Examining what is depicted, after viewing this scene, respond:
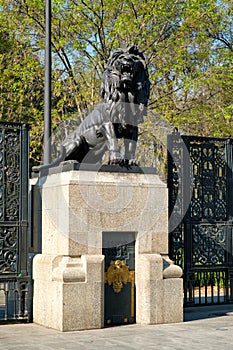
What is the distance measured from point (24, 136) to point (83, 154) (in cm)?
114

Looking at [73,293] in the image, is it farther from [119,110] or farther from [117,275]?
[119,110]

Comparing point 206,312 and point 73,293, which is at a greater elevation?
point 73,293

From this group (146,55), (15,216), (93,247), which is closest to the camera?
(93,247)

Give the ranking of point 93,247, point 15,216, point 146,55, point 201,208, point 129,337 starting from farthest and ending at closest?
point 146,55 → point 201,208 → point 15,216 → point 93,247 → point 129,337

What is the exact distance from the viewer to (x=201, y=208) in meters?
13.3

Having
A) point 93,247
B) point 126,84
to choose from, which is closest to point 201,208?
point 93,247

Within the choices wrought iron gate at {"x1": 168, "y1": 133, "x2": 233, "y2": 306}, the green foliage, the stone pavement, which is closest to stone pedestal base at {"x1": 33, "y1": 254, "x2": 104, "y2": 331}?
the stone pavement

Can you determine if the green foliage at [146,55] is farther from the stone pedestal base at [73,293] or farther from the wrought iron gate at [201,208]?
the stone pedestal base at [73,293]

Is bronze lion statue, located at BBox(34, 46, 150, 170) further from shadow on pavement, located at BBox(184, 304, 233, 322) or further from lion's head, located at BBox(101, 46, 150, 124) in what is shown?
shadow on pavement, located at BBox(184, 304, 233, 322)

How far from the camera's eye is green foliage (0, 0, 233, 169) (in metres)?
21.0

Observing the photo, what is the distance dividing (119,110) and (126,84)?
48 centimetres

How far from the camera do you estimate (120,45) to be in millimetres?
21297

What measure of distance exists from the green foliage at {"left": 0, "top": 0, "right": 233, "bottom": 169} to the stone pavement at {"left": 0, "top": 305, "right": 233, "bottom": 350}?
982 centimetres

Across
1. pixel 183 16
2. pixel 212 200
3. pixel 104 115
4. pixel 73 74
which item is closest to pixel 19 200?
pixel 104 115
